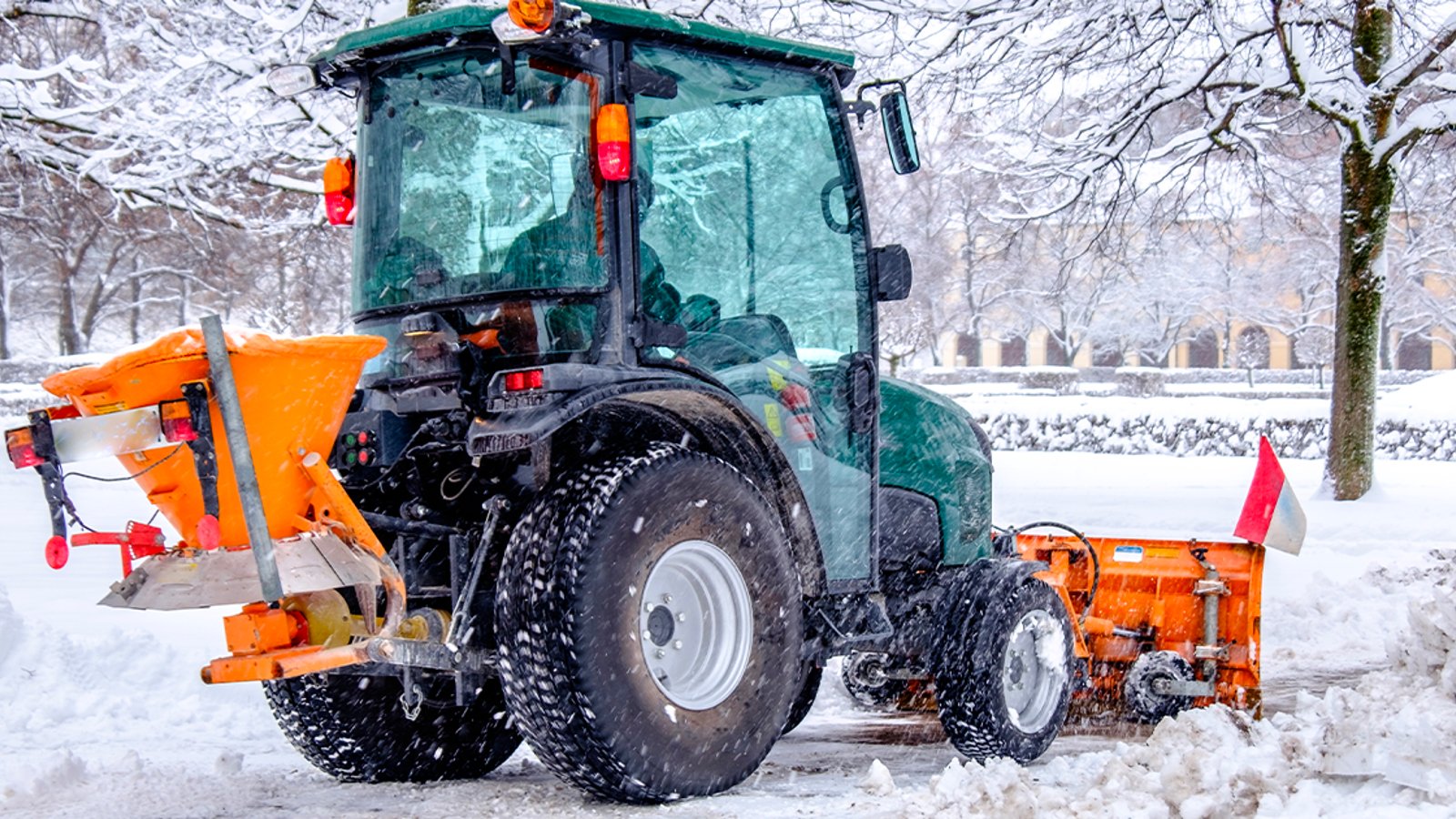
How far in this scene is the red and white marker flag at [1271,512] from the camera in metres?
7.49

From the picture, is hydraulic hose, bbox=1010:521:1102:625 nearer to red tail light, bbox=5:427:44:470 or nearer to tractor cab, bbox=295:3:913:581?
tractor cab, bbox=295:3:913:581

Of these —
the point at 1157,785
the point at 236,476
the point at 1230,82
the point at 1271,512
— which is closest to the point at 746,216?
the point at 236,476

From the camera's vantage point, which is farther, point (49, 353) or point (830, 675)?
point (49, 353)

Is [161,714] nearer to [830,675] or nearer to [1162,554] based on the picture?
[830,675]

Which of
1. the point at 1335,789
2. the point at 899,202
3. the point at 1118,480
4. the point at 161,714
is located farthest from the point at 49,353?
the point at 1335,789

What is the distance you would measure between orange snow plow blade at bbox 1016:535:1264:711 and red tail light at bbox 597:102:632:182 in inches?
119

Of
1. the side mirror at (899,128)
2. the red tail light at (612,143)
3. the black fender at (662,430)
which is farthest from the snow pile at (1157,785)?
the side mirror at (899,128)

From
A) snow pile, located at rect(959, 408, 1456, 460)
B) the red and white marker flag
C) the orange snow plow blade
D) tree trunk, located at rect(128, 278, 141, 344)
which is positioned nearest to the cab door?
the orange snow plow blade

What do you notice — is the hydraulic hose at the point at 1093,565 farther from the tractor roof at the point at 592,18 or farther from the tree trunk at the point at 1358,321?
the tree trunk at the point at 1358,321

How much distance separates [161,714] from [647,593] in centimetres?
298

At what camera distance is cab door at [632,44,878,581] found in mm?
4598

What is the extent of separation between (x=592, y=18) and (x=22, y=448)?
1951mm

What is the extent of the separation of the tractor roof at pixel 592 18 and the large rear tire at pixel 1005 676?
7.28 ft

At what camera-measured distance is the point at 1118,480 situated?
16.5m
